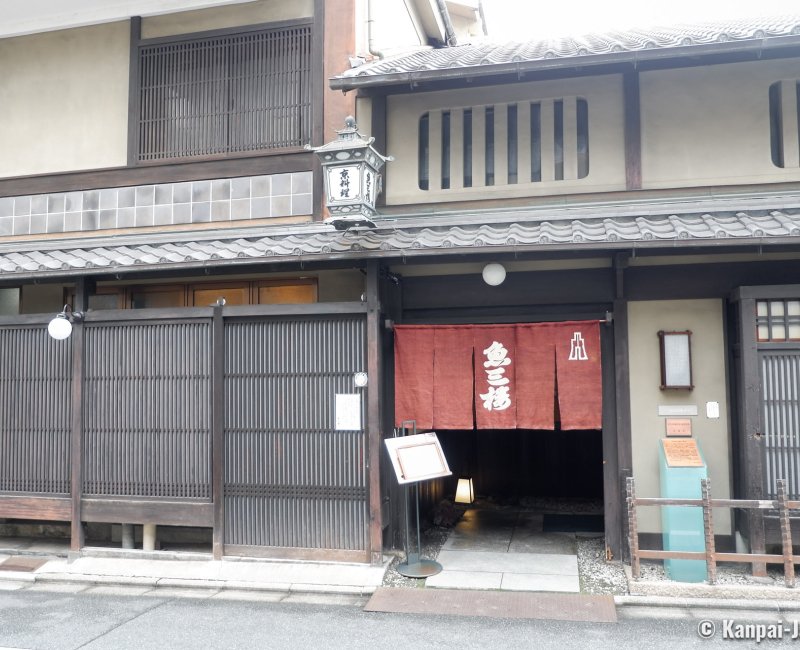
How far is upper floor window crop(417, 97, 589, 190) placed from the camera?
9312 mm

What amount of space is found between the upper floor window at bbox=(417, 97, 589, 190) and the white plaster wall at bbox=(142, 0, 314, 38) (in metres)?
2.56

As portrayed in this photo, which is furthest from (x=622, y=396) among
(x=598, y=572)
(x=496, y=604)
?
(x=496, y=604)

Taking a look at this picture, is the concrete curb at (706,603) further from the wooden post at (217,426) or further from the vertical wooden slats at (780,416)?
the wooden post at (217,426)

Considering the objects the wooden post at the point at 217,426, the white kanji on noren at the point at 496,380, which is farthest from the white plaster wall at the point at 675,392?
the wooden post at the point at 217,426

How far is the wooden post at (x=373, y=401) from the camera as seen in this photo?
327 inches

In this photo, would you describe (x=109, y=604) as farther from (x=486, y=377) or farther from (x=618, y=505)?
(x=618, y=505)

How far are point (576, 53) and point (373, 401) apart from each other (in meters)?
4.92

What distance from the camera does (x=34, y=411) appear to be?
30.7 ft

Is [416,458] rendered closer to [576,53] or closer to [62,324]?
[62,324]

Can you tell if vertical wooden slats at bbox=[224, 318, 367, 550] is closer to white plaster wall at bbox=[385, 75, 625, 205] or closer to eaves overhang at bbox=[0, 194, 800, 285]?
eaves overhang at bbox=[0, 194, 800, 285]

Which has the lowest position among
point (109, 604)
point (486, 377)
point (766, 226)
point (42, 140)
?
point (109, 604)

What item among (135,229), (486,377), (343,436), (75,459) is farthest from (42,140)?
(486,377)

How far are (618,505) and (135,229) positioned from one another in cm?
772

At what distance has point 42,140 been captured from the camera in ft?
35.7
